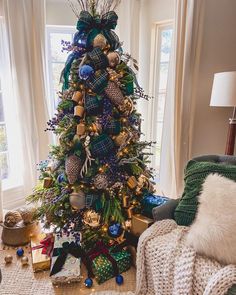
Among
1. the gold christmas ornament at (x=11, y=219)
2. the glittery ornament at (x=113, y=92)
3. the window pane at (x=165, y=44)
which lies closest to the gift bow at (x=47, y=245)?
the gold christmas ornament at (x=11, y=219)

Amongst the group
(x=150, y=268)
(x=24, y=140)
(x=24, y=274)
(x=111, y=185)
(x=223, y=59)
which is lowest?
(x=24, y=274)

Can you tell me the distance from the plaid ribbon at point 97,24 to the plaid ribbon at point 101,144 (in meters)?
0.66

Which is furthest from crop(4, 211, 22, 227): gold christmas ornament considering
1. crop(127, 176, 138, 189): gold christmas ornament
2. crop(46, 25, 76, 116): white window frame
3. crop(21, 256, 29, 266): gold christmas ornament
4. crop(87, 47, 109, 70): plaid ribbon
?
crop(87, 47, 109, 70): plaid ribbon

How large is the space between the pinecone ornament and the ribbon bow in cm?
50

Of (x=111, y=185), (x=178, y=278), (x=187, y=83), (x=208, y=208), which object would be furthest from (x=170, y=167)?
(x=178, y=278)

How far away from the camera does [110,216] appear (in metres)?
1.70

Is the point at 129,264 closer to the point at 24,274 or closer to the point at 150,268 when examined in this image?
the point at 150,268

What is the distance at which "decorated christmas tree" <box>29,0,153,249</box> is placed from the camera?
158 cm

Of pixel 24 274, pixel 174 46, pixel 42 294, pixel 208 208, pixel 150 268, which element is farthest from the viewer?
pixel 174 46

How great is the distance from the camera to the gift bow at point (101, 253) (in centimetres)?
165

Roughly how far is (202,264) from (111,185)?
80 centimetres

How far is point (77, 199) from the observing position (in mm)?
1666

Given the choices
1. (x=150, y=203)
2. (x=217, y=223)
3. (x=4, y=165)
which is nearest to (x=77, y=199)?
(x=150, y=203)

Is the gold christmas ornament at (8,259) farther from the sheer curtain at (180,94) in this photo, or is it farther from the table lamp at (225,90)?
the table lamp at (225,90)
